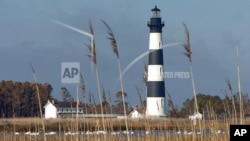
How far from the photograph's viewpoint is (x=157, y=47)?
3831 cm

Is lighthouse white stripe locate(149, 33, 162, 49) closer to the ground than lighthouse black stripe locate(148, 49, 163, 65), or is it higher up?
higher up

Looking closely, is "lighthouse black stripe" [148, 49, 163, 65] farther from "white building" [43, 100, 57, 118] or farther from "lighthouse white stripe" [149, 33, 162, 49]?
"white building" [43, 100, 57, 118]

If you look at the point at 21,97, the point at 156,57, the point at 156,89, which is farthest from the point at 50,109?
the point at 156,89

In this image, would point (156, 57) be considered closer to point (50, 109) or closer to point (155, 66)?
point (155, 66)

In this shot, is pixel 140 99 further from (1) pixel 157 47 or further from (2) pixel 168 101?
(1) pixel 157 47

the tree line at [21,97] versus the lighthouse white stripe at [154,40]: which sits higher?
the lighthouse white stripe at [154,40]

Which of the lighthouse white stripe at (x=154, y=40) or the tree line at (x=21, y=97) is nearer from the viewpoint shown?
the lighthouse white stripe at (x=154, y=40)

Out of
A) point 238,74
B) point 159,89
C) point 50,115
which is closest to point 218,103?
point 159,89

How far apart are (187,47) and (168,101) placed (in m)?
1.00

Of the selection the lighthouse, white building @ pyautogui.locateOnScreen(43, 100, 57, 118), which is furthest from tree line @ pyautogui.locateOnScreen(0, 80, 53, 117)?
the lighthouse

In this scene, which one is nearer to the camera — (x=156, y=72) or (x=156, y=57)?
(x=156, y=72)

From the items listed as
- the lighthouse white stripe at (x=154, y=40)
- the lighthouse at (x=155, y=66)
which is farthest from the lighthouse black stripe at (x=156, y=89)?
the lighthouse white stripe at (x=154, y=40)

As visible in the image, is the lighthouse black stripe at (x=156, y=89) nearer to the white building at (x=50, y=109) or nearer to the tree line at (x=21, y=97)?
the tree line at (x=21, y=97)

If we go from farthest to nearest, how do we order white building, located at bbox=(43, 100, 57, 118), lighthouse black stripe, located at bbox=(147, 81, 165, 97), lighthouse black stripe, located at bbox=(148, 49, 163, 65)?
white building, located at bbox=(43, 100, 57, 118) < lighthouse black stripe, located at bbox=(148, 49, 163, 65) < lighthouse black stripe, located at bbox=(147, 81, 165, 97)
